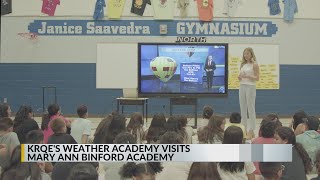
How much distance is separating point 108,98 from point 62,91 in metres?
1.37

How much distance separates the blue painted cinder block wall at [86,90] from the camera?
14.7m

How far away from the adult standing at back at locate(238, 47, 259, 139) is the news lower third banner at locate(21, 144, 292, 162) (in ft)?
14.0

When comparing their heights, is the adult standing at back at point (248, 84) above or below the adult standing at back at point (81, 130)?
above

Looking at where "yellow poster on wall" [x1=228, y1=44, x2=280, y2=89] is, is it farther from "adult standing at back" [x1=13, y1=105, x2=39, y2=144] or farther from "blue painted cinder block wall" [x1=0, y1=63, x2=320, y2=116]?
"adult standing at back" [x1=13, y1=105, x2=39, y2=144]

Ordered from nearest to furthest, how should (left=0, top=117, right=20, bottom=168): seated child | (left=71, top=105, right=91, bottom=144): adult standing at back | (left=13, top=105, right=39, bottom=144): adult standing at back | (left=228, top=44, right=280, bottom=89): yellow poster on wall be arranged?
(left=0, top=117, right=20, bottom=168): seated child → (left=13, top=105, right=39, bottom=144): adult standing at back → (left=71, top=105, right=91, bottom=144): adult standing at back → (left=228, top=44, right=280, bottom=89): yellow poster on wall

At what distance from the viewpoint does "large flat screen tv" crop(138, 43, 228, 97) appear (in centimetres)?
1204

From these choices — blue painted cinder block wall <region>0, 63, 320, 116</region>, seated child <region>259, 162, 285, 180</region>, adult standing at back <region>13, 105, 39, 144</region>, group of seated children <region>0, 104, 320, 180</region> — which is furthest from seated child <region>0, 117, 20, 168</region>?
blue painted cinder block wall <region>0, 63, 320, 116</region>

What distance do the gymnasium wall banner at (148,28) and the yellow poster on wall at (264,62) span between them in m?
0.38

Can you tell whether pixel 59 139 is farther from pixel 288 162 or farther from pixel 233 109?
pixel 233 109

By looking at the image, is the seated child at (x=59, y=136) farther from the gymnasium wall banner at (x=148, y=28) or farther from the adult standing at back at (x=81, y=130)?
the gymnasium wall banner at (x=148, y=28)

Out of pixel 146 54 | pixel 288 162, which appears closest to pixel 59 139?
pixel 288 162

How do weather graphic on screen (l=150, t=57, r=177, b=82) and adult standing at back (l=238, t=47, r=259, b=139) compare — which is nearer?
adult standing at back (l=238, t=47, r=259, b=139)

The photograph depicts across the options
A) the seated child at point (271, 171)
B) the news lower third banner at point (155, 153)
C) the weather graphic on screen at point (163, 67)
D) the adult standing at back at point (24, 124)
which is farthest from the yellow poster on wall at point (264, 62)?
the seated child at point (271, 171)

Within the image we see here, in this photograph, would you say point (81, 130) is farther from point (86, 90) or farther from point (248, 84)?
point (86, 90)
